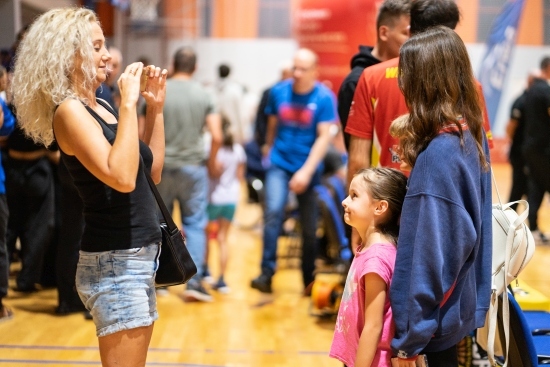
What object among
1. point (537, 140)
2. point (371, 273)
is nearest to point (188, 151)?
point (371, 273)

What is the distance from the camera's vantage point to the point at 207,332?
4902 mm

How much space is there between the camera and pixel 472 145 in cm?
216

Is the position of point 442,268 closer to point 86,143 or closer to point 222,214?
point 86,143

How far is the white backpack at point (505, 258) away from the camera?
2514mm

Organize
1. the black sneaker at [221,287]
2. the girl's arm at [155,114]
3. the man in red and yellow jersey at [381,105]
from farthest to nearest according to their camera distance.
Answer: the black sneaker at [221,287] → the man in red and yellow jersey at [381,105] → the girl's arm at [155,114]

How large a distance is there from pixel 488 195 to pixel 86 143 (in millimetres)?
1202

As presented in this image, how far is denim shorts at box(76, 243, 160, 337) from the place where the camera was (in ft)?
7.55

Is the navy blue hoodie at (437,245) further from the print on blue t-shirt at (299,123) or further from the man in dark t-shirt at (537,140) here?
the man in dark t-shirt at (537,140)

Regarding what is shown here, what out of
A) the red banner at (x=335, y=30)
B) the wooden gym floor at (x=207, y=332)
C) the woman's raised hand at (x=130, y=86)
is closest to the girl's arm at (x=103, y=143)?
the woman's raised hand at (x=130, y=86)

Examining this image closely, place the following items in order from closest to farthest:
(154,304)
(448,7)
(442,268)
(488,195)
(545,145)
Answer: (442,268) → (488,195) → (154,304) → (448,7) → (545,145)

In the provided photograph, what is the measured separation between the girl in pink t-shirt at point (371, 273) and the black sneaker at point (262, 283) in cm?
343

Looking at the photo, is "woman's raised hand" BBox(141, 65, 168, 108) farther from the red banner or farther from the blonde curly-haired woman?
the red banner

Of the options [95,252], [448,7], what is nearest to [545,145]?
[448,7]

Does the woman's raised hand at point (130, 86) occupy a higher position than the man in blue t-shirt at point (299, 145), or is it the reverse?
the woman's raised hand at point (130, 86)
